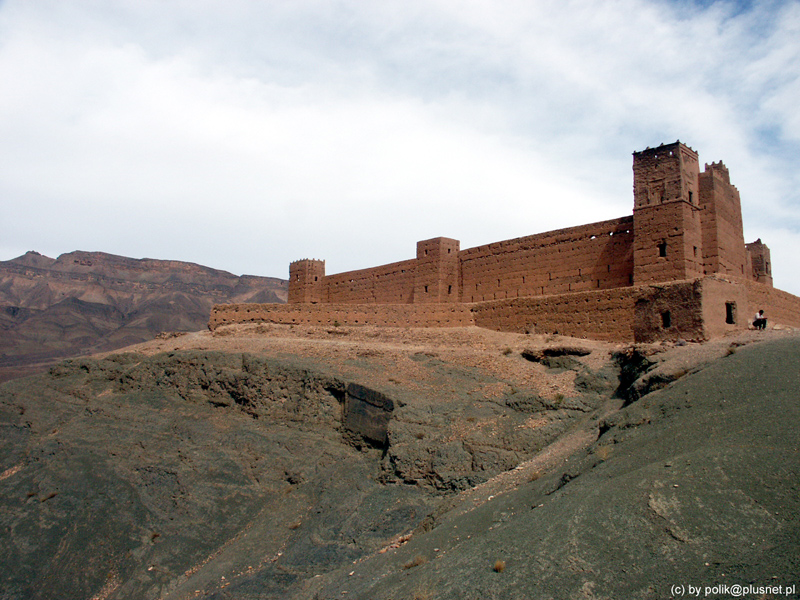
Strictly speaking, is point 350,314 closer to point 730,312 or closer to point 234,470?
point 234,470

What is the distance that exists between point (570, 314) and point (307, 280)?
1909cm

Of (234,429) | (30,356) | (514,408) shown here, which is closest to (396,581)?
(514,408)

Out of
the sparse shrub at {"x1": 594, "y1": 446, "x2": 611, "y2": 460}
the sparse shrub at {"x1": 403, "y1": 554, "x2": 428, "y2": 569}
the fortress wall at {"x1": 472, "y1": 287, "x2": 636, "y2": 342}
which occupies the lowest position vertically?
the sparse shrub at {"x1": 403, "y1": 554, "x2": 428, "y2": 569}

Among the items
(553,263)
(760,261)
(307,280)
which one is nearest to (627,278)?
(553,263)

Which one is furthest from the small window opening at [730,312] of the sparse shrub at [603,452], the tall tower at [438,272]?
the tall tower at [438,272]

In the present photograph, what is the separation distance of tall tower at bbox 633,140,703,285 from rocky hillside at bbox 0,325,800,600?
4.67 m

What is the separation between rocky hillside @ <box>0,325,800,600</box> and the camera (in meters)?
7.23

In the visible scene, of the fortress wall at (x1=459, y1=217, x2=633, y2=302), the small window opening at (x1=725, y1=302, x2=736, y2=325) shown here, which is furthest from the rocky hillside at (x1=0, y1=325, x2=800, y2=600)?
the fortress wall at (x1=459, y1=217, x2=633, y2=302)

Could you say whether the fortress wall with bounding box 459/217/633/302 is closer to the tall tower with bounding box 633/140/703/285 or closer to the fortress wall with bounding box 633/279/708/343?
the tall tower with bounding box 633/140/703/285

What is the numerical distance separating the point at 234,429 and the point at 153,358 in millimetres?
5819

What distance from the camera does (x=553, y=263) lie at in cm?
2494

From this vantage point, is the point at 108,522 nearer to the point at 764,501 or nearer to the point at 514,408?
the point at 514,408

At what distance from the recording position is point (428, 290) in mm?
29359

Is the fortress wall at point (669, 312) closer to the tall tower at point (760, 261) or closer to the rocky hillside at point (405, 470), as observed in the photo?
the rocky hillside at point (405, 470)
